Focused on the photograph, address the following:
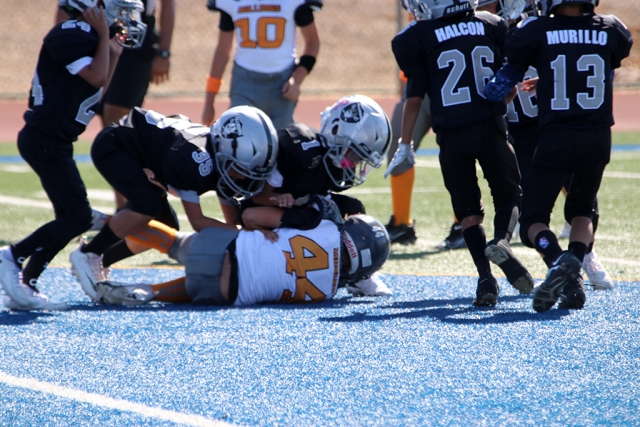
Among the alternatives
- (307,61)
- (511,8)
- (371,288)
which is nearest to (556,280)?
(371,288)

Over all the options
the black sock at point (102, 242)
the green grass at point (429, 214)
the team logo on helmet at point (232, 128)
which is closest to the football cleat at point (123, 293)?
the black sock at point (102, 242)

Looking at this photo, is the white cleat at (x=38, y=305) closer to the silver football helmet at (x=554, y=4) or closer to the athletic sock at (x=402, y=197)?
the silver football helmet at (x=554, y=4)

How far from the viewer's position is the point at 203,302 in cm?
441

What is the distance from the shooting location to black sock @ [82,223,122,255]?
178 inches

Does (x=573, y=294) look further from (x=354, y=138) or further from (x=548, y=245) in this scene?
(x=354, y=138)

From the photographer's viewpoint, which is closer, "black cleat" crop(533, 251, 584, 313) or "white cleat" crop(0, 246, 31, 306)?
"black cleat" crop(533, 251, 584, 313)

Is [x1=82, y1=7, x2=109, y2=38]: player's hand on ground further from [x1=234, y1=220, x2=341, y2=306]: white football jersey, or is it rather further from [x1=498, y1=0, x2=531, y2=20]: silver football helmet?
[x1=498, y1=0, x2=531, y2=20]: silver football helmet

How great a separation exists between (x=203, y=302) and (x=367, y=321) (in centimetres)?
89

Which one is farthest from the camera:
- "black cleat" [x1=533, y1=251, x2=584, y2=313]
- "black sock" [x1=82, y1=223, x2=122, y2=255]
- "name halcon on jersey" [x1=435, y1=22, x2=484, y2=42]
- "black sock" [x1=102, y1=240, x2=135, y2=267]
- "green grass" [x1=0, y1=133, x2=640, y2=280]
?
"green grass" [x1=0, y1=133, x2=640, y2=280]

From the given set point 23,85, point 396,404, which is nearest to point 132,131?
point 396,404

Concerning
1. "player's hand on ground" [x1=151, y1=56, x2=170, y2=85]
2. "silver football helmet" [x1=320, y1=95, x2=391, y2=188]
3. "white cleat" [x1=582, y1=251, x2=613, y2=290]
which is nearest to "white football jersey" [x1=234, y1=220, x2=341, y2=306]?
"silver football helmet" [x1=320, y1=95, x2=391, y2=188]

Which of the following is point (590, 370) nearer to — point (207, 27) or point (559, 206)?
point (559, 206)

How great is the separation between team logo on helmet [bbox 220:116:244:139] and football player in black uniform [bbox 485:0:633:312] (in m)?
1.19

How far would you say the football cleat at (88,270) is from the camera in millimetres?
4488
